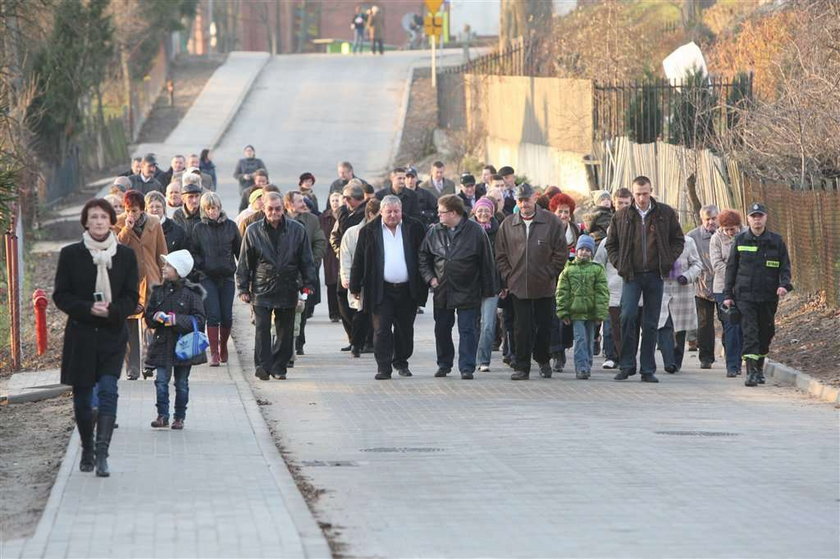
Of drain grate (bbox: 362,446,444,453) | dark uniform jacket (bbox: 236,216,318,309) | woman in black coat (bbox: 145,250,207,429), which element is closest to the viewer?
drain grate (bbox: 362,446,444,453)

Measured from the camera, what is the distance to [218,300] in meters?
16.9

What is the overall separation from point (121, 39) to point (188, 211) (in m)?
34.4

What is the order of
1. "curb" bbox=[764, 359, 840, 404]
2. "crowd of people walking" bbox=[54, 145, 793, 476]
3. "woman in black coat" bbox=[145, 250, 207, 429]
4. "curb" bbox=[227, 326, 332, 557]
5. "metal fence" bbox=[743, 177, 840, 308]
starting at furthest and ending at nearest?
"metal fence" bbox=[743, 177, 840, 308]
"crowd of people walking" bbox=[54, 145, 793, 476]
"curb" bbox=[764, 359, 840, 404]
"woman in black coat" bbox=[145, 250, 207, 429]
"curb" bbox=[227, 326, 332, 557]

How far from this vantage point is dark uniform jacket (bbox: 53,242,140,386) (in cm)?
1064

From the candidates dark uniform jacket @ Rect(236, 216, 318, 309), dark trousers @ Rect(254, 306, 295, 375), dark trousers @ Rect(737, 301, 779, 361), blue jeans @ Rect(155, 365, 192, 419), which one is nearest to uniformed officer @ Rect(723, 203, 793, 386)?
dark trousers @ Rect(737, 301, 779, 361)

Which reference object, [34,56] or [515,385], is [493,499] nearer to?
[515,385]

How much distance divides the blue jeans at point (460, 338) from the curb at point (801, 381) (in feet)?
9.79

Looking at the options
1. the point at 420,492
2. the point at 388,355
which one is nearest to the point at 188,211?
the point at 388,355

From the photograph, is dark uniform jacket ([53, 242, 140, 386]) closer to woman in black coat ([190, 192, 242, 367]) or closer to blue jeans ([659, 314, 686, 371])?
woman in black coat ([190, 192, 242, 367])

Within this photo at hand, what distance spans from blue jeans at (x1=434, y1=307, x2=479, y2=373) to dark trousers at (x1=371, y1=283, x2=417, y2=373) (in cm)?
29

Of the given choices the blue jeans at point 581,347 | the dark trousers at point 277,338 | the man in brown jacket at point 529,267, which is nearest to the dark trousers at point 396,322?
the dark trousers at point 277,338

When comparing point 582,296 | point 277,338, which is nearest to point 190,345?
point 277,338

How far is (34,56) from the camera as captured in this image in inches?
1521

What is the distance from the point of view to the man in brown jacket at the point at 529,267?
1603 cm
